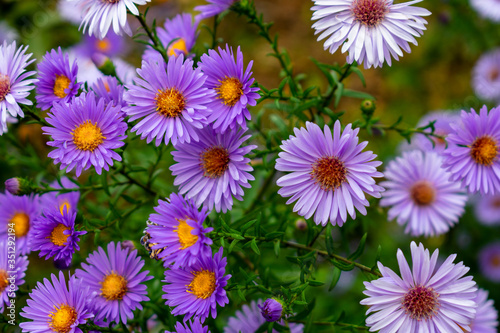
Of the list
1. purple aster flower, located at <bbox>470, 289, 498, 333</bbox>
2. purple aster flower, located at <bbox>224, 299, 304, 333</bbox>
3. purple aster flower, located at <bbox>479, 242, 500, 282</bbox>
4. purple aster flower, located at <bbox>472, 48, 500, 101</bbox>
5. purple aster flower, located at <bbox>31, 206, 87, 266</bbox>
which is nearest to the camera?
purple aster flower, located at <bbox>31, 206, 87, 266</bbox>

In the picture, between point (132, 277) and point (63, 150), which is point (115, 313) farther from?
point (63, 150)

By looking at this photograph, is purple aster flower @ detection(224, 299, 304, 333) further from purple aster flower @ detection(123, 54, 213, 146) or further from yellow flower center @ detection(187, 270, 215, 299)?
purple aster flower @ detection(123, 54, 213, 146)

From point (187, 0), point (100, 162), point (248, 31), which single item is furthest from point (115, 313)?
point (187, 0)

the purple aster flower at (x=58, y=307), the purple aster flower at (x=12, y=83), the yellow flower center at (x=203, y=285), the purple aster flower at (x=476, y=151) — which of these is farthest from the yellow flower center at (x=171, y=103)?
the purple aster flower at (x=476, y=151)

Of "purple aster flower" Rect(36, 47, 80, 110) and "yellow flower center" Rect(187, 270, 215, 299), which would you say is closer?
"yellow flower center" Rect(187, 270, 215, 299)

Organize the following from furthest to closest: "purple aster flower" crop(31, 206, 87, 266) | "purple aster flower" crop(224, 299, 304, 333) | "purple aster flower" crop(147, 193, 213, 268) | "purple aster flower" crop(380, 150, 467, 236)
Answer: "purple aster flower" crop(380, 150, 467, 236)
"purple aster flower" crop(224, 299, 304, 333)
"purple aster flower" crop(31, 206, 87, 266)
"purple aster flower" crop(147, 193, 213, 268)

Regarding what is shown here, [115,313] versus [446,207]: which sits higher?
[446,207]

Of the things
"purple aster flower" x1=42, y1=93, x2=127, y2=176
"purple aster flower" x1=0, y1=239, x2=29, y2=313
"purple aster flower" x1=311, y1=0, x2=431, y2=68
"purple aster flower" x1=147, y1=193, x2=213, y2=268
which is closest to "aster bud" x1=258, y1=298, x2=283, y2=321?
"purple aster flower" x1=147, y1=193, x2=213, y2=268
